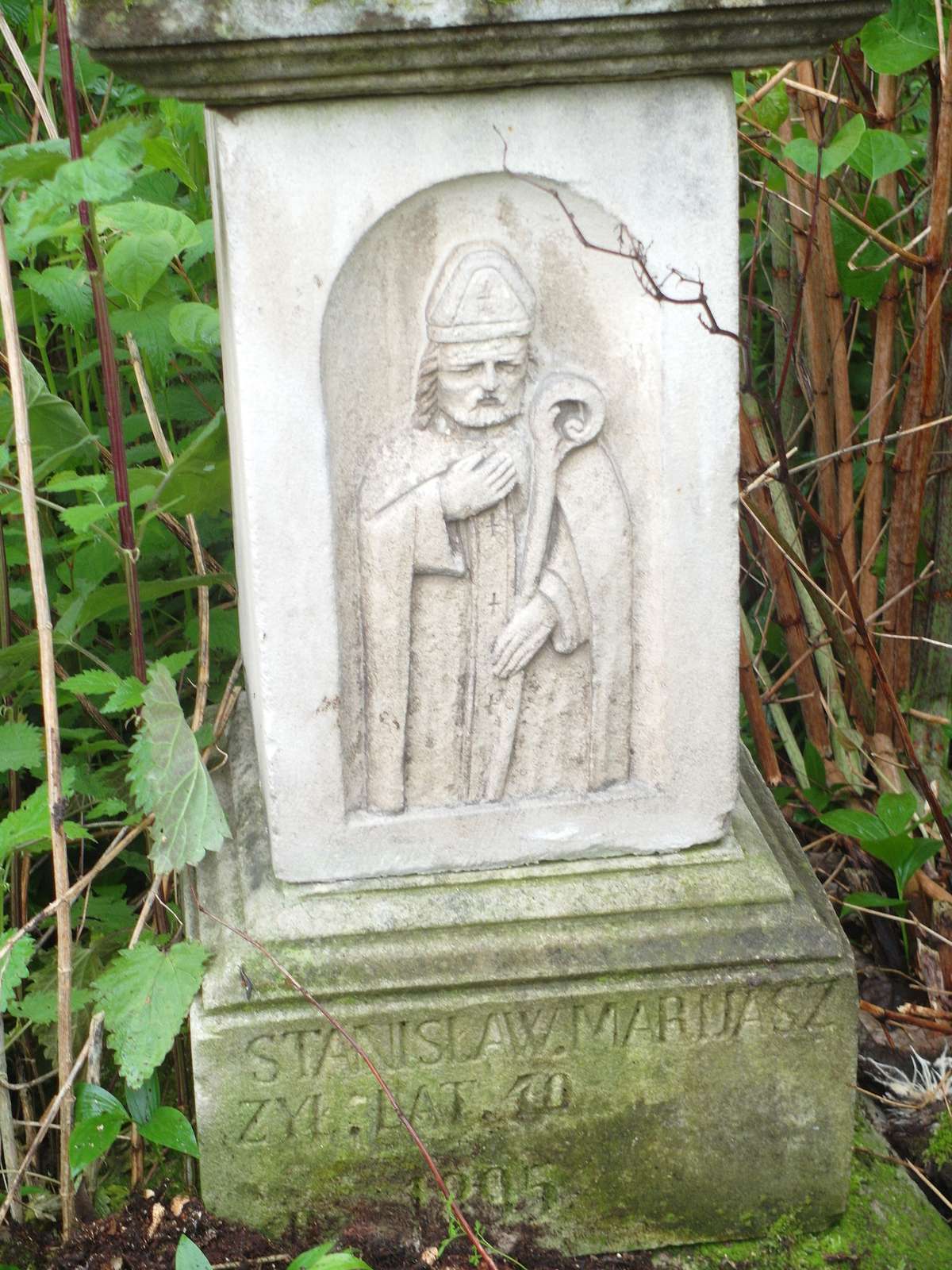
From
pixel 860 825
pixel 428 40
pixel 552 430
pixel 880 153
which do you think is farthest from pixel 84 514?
pixel 860 825

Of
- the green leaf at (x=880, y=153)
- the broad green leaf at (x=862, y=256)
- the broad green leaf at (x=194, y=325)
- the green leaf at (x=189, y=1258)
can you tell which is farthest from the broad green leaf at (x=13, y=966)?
the broad green leaf at (x=862, y=256)

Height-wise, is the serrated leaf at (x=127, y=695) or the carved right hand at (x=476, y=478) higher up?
the carved right hand at (x=476, y=478)

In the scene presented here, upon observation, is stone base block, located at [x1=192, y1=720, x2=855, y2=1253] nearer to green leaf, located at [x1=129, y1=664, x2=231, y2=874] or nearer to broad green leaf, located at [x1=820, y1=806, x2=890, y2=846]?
green leaf, located at [x1=129, y1=664, x2=231, y2=874]

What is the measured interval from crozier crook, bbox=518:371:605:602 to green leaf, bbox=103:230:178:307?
71 centimetres

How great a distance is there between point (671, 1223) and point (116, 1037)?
0.99 metres

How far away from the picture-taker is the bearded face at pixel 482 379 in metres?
2.20

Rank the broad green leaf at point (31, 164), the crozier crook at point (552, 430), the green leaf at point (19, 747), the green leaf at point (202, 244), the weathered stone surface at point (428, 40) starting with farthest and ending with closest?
1. the green leaf at point (202, 244)
2. the green leaf at point (19, 747)
3. the crozier crook at point (552, 430)
4. the broad green leaf at point (31, 164)
5. the weathered stone surface at point (428, 40)

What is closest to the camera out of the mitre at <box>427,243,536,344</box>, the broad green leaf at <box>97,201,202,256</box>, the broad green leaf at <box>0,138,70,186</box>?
the broad green leaf at <box>0,138,70,186</box>

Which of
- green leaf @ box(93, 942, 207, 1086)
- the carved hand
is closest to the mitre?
the carved hand

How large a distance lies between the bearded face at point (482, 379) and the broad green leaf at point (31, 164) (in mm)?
587

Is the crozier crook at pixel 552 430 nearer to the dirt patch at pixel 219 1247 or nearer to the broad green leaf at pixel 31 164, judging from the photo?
the broad green leaf at pixel 31 164

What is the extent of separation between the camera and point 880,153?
2584mm

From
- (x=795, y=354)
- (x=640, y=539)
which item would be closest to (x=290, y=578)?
(x=640, y=539)

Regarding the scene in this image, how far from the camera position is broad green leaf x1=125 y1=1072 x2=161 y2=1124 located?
259 cm
